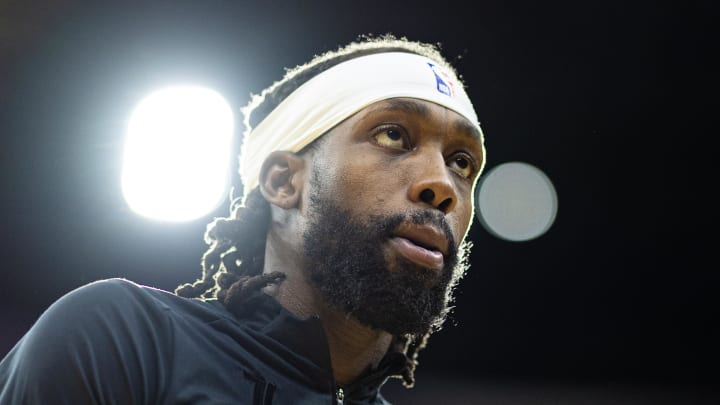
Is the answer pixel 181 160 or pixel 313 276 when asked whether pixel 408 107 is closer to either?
pixel 313 276

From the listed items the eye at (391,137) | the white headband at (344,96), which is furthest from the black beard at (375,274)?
the white headband at (344,96)

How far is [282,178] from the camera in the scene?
6.15 ft

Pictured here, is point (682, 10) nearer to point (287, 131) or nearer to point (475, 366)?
point (287, 131)

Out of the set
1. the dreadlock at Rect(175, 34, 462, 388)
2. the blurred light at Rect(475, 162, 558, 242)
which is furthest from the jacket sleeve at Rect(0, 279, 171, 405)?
the blurred light at Rect(475, 162, 558, 242)

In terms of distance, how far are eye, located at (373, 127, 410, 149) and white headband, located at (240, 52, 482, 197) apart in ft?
0.34

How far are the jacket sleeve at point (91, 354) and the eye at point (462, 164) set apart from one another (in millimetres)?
899

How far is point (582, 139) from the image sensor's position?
12.7ft

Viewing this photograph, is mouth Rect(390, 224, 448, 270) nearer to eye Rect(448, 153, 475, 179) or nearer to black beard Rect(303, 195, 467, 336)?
black beard Rect(303, 195, 467, 336)

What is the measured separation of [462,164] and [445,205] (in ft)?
0.83

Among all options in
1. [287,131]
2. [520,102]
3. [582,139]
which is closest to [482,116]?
[520,102]

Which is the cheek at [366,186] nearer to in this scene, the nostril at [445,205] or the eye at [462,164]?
the nostril at [445,205]

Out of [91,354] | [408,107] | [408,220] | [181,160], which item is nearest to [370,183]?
[408,220]

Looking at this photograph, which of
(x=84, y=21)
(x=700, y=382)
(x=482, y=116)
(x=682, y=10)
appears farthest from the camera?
(x=700, y=382)

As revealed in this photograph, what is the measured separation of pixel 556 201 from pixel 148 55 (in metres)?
2.63
